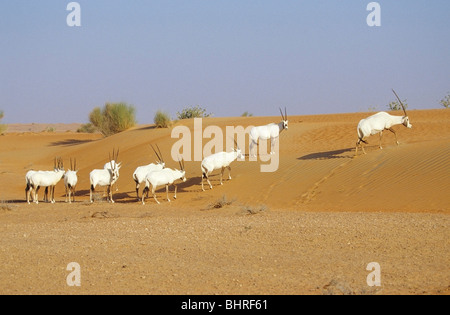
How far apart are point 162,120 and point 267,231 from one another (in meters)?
25.7

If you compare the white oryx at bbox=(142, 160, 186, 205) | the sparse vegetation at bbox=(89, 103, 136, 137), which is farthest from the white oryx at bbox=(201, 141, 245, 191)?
the sparse vegetation at bbox=(89, 103, 136, 137)

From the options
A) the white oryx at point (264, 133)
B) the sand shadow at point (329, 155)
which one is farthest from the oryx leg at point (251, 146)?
the sand shadow at point (329, 155)

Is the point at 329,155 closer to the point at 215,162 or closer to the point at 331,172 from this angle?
the point at 331,172

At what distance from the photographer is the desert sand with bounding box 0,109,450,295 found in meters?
8.46

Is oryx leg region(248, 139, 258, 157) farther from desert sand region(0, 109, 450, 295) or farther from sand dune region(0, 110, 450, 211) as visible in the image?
desert sand region(0, 109, 450, 295)

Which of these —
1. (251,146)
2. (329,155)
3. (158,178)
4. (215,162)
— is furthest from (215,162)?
(329,155)

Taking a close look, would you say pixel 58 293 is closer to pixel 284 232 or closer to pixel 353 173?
pixel 284 232

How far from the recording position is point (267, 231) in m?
12.2

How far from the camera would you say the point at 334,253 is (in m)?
10.1

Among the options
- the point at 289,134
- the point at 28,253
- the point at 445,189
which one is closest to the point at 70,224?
the point at 28,253

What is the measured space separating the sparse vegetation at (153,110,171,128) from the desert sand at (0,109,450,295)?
1038 cm

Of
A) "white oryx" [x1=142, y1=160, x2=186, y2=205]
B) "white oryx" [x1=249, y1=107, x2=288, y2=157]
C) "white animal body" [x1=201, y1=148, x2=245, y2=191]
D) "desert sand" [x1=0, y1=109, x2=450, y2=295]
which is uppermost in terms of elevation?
"white oryx" [x1=249, y1=107, x2=288, y2=157]
